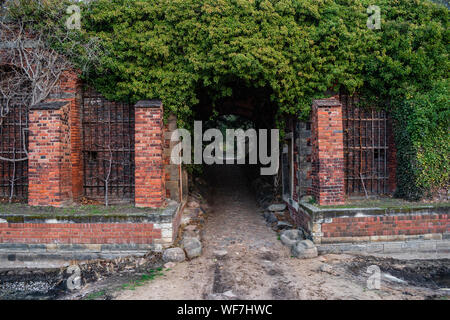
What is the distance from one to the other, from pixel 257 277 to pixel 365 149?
4534 mm

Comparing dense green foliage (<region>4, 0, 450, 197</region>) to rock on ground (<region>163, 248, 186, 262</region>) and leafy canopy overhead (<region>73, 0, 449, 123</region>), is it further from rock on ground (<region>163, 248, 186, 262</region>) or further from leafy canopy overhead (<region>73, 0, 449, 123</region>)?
rock on ground (<region>163, 248, 186, 262</region>)

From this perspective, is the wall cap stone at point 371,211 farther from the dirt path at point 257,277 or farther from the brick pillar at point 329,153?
the dirt path at point 257,277

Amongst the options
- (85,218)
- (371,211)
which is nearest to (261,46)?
(371,211)

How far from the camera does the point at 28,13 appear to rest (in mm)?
6109

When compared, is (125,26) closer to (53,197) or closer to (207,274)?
(53,197)

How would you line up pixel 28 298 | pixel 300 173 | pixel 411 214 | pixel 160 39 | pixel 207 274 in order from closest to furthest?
pixel 28 298 < pixel 207 274 < pixel 411 214 < pixel 160 39 < pixel 300 173

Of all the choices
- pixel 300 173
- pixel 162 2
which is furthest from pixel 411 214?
pixel 162 2

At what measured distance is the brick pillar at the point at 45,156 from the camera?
5699 mm

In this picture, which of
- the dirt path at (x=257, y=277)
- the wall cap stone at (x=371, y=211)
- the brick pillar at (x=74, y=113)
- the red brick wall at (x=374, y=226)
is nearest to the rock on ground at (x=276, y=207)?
the dirt path at (x=257, y=277)

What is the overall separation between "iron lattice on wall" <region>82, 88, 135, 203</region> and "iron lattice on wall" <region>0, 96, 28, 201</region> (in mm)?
1476

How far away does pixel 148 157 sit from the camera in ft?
18.9

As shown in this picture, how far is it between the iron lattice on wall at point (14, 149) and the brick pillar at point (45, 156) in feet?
3.95

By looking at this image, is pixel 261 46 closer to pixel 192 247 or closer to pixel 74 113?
pixel 192 247

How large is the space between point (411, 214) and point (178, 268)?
4957 millimetres
